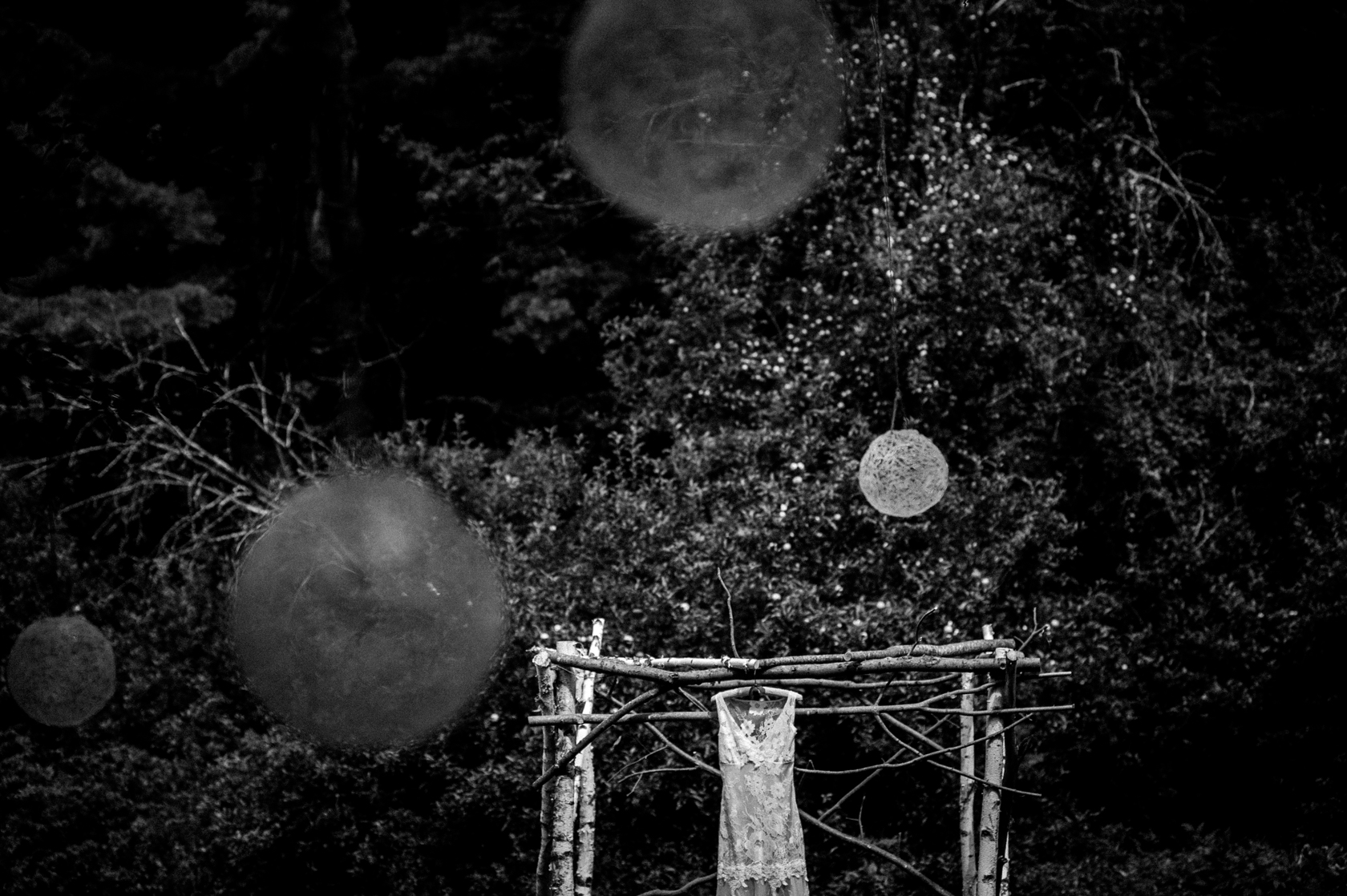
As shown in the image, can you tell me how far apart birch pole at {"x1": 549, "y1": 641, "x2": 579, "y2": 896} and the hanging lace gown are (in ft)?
2.21

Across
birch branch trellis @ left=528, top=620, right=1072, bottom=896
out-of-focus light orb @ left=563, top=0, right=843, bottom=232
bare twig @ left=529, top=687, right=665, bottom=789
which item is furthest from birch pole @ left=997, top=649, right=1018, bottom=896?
out-of-focus light orb @ left=563, top=0, right=843, bottom=232

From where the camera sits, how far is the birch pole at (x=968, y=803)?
5.80 m

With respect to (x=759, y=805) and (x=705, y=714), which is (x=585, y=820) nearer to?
(x=705, y=714)

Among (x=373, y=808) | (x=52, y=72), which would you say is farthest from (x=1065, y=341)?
(x=52, y=72)

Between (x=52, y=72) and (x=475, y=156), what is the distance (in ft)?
14.5

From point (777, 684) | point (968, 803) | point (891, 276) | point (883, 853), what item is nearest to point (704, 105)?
point (891, 276)

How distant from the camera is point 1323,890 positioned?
310 inches

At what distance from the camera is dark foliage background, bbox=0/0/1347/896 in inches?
340

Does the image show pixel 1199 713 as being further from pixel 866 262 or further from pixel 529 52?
pixel 529 52

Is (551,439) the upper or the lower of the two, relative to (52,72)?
lower

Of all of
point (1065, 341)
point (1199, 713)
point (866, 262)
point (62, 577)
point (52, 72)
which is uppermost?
point (52, 72)

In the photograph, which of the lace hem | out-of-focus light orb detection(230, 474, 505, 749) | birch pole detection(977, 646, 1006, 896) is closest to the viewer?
the lace hem

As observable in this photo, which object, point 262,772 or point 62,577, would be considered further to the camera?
point 62,577

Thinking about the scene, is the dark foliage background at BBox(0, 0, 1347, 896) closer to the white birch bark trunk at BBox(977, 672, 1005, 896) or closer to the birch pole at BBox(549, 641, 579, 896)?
the birch pole at BBox(549, 641, 579, 896)
